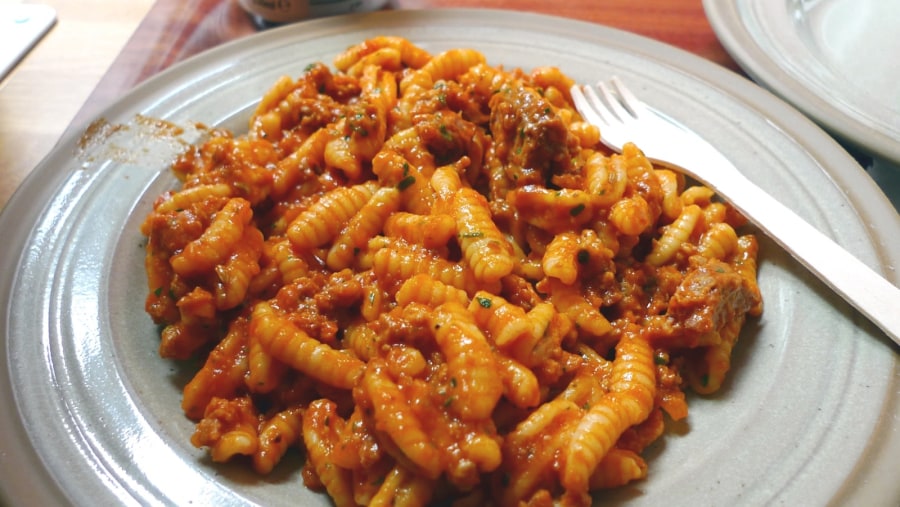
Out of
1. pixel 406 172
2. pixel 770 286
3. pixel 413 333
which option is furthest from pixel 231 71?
pixel 770 286

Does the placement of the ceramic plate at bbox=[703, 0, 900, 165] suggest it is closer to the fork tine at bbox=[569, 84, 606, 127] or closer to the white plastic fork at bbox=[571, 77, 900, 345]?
the white plastic fork at bbox=[571, 77, 900, 345]

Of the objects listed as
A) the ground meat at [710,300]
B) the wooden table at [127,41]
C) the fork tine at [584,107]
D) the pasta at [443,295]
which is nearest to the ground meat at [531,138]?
the pasta at [443,295]

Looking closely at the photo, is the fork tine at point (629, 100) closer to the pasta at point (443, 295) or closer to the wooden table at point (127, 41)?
the pasta at point (443, 295)

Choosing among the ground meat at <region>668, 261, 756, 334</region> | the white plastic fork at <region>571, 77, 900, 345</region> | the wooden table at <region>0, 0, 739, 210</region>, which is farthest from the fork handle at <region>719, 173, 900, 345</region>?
the wooden table at <region>0, 0, 739, 210</region>

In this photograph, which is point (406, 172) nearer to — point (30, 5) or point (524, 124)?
point (524, 124)

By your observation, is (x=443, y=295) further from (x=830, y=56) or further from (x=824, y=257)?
(x=830, y=56)

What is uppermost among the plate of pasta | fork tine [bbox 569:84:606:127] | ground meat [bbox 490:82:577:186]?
ground meat [bbox 490:82:577:186]

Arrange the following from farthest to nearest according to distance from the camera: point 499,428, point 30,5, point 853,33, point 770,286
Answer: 1. point 30,5
2. point 853,33
3. point 770,286
4. point 499,428

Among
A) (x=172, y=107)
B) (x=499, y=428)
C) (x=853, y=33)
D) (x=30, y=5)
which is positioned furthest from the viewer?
(x=30, y=5)
